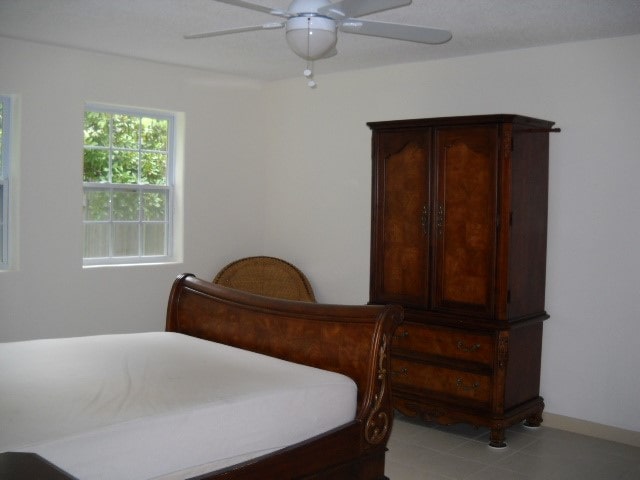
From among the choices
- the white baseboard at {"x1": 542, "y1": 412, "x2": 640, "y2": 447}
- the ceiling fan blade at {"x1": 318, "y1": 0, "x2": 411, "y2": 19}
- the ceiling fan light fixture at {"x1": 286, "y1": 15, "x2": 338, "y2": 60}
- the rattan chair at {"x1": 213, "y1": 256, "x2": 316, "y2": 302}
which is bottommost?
the white baseboard at {"x1": 542, "y1": 412, "x2": 640, "y2": 447}

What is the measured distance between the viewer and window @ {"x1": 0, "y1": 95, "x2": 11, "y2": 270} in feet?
16.5

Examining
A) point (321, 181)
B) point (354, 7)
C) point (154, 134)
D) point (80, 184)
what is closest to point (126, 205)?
point (80, 184)

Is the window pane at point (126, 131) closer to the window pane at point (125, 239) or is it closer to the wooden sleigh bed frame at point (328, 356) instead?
the window pane at point (125, 239)

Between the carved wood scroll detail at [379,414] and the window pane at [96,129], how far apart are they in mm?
3419

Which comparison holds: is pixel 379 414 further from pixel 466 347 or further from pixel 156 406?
pixel 466 347

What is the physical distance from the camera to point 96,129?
552cm

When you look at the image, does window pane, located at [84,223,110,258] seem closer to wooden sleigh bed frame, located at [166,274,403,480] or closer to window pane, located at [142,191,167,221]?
window pane, located at [142,191,167,221]

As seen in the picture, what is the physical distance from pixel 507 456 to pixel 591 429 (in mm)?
784

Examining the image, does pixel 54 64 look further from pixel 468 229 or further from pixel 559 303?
pixel 559 303

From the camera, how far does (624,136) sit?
4.42 m

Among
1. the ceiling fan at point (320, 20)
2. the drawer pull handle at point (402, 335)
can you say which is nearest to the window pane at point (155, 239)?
the drawer pull handle at point (402, 335)

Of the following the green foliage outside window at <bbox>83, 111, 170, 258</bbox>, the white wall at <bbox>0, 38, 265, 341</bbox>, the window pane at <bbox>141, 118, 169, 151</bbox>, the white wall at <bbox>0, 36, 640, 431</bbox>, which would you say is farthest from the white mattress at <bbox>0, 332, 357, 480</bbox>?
the window pane at <bbox>141, 118, 169, 151</bbox>

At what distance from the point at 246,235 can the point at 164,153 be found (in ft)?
3.43

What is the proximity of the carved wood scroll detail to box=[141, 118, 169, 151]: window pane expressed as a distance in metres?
3.52
